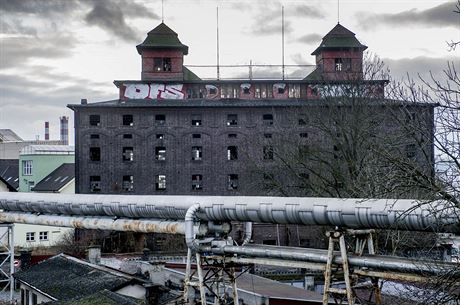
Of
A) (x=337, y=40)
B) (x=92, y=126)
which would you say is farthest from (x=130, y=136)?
(x=337, y=40)

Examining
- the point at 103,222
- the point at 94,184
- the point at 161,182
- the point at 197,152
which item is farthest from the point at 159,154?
the point at 103,222

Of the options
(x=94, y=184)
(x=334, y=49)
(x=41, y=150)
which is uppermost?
(x=334, y=49)

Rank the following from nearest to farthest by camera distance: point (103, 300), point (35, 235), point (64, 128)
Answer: point (103, 300), point (35, 235), point (64, 128)

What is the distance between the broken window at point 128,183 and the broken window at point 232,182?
751 centimetres

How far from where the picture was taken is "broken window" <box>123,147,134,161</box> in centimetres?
4505

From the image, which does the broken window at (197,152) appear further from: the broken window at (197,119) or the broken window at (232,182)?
the broken window at (232,182)

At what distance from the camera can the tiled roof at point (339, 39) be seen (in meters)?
48.0

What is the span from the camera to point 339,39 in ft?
160

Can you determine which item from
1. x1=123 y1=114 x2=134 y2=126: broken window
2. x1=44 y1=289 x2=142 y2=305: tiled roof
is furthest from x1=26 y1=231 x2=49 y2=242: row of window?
x1=44 y1=289 x2=142 y2=305: tiled roof

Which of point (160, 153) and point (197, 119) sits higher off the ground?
point (197, 119)

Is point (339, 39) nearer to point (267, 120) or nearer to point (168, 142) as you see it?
point (267, 120)

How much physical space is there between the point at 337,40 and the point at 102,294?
38.0 meters

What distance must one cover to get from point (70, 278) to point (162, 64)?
97.9 feet

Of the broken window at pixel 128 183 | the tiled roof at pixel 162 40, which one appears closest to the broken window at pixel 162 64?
the tiled roof at pixel 162 40
